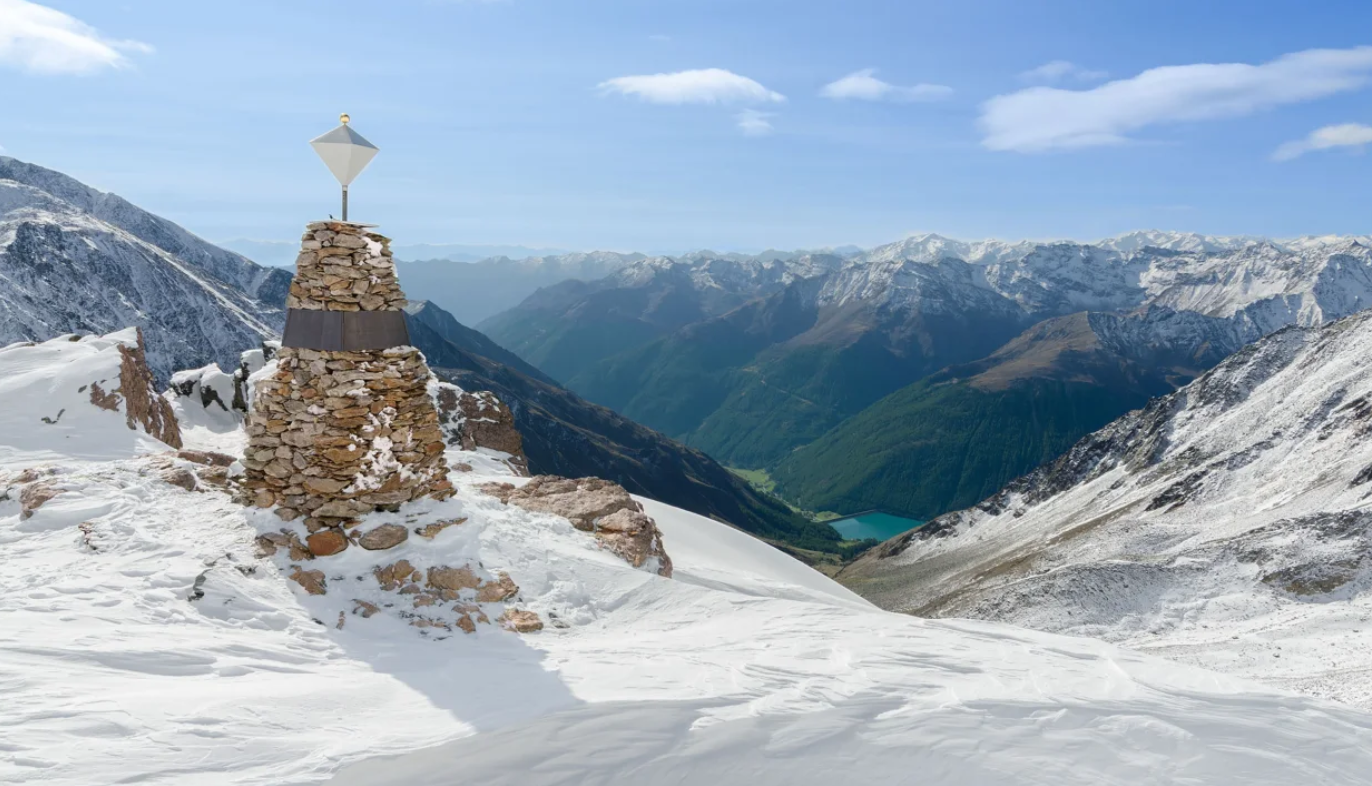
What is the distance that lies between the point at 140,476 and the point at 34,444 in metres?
5.99

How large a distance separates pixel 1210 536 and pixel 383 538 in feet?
349

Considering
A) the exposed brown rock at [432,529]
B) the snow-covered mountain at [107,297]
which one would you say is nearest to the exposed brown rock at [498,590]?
the exposed brown rock at [432,529]

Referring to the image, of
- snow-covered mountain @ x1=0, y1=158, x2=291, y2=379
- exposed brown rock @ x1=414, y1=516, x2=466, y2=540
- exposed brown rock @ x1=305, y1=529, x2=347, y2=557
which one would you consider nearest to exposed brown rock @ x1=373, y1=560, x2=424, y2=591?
exposed brown rock @ x1=414, y1=516, x2=466, y2=540

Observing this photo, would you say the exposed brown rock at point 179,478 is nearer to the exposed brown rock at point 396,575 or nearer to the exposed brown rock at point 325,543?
the exposed brown rock at point 325,543

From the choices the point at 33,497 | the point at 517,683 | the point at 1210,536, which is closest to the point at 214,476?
the point at 33,497

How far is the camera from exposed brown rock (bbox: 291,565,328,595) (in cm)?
1365

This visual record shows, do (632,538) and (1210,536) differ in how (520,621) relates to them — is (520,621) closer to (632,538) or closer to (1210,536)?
(632,538)

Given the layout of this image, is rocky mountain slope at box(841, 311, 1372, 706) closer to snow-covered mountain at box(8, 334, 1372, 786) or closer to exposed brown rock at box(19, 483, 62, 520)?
snow-covered mountain at box(8, 334, 1372, 786)

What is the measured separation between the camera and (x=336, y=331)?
1543 cm

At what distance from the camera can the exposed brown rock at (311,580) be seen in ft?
44.8

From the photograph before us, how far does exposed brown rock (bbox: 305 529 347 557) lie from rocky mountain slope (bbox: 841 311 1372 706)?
4497 centimetres

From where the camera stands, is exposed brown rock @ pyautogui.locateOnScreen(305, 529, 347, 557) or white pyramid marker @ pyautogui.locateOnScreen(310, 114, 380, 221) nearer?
exposed brown rock @ pyautogui.locateOnScreen(305, 529, 347, 557)

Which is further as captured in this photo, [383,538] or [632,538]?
[632,538]

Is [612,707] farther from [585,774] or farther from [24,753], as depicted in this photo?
[24,753]
